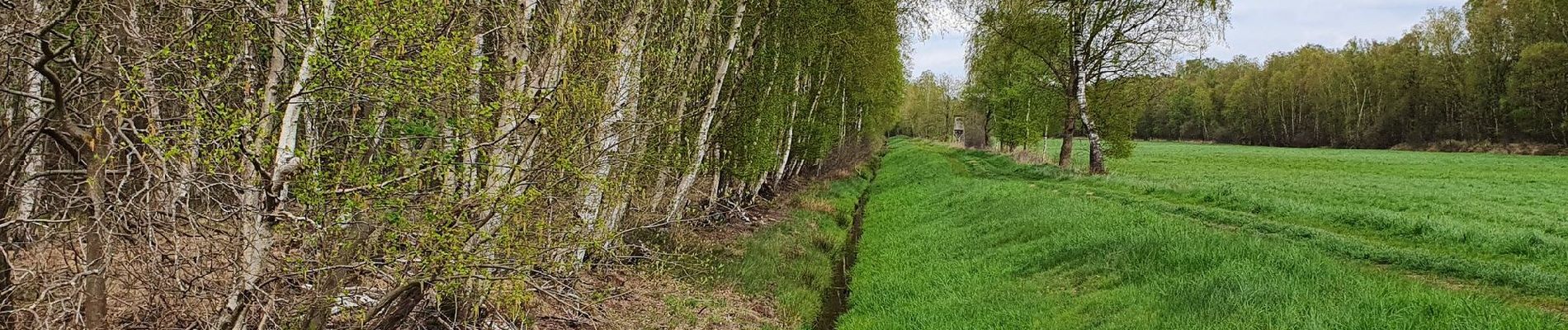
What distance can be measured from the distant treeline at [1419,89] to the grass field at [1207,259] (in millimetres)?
10362

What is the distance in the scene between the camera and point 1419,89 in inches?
1951

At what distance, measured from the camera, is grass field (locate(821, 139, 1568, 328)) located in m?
6.32

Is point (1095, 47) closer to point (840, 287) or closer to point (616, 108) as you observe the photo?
point (840, 287)

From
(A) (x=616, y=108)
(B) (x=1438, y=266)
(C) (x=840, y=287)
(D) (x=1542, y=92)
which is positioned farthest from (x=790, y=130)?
(D) (x=1542, y=92)

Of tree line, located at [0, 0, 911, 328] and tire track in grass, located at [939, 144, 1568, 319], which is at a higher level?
tree line, located at [0, 0, 911, 328]

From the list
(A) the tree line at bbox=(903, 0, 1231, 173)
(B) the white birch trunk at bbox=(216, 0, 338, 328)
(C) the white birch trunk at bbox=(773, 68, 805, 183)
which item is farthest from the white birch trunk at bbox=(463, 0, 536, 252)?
(A) the tree line at bbox=(903, 0, 1231, 173)

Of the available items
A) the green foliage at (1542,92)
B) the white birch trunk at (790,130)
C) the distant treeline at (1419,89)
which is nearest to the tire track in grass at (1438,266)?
the white birch trunk at (790,130)

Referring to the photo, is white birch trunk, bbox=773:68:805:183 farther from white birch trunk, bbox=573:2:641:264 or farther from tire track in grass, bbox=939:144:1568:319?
white birch trunk, bbox=573:2:641:264

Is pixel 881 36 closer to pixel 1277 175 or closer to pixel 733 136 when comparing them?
pixel 733 136

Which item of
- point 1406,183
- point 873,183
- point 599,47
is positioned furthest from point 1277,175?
point 599,47

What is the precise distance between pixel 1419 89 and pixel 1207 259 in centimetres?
5645

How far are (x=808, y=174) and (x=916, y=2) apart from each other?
8.93 m

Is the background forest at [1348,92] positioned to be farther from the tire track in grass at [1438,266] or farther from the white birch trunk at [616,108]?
the white birch trunk at [616,108]

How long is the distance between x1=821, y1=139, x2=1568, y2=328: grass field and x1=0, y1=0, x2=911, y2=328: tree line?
465cm
